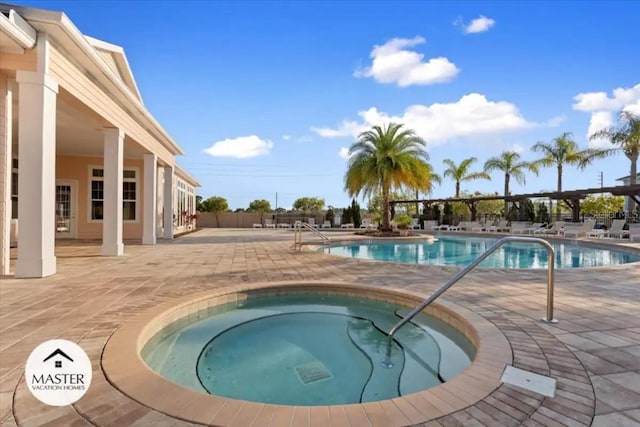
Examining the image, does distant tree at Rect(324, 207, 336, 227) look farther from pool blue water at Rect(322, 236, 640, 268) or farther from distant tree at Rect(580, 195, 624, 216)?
distant tree at Rect(580, 195, 624, 216)

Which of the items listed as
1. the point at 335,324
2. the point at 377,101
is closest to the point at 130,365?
the point at 335,324

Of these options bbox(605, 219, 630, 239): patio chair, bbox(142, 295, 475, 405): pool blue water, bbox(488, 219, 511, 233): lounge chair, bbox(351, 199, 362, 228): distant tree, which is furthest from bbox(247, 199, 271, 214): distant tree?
bbox(142, 295, 475, 405): pool blue water

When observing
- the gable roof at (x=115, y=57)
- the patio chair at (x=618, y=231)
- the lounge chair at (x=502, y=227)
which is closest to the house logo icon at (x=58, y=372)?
the gable roof at (x=115, y=57)

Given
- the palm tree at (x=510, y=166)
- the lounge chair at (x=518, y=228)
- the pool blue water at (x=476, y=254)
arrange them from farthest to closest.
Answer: the palm tree at (x=510, y=166) < the lounge chair at (x=518, y=228) < the pool blue water at (x=476, y=254)

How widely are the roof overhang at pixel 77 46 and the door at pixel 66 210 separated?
595cm

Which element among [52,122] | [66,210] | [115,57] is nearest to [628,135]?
[115,57]

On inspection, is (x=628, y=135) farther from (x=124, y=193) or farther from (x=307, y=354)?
(x=124, y=193)

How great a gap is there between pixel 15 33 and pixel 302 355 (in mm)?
6068

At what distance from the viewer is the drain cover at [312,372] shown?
3.24 m

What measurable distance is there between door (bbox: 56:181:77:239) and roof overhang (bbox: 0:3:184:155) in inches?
234

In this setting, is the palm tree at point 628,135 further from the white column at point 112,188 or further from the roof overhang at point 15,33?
the roof overhang at point 15,33

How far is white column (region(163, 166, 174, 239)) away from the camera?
1536cm

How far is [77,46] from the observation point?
630 centimetres

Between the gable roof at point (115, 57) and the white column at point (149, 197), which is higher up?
the gable roof at point (115, 57)
